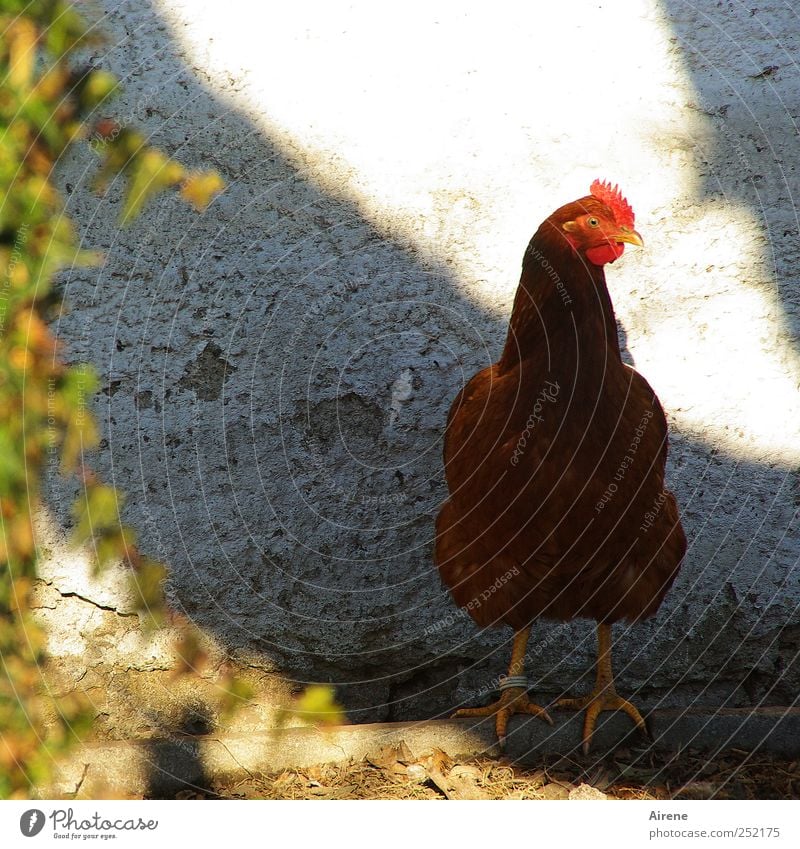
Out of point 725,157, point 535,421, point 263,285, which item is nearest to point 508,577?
point 535,421

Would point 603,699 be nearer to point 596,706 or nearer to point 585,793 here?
point 596,706

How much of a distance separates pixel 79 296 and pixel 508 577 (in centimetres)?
148

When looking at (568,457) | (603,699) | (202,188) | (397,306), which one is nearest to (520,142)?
(397,306)

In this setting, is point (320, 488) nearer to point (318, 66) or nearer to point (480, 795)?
point (480, 795)

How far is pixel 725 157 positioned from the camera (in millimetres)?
2613

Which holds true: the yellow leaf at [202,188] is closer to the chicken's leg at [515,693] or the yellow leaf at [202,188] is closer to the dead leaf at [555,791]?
the chicken's leg at [515,693]

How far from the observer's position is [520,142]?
2617 millimetres

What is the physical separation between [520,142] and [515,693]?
1608mm

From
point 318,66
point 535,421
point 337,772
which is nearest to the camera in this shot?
point 535,421

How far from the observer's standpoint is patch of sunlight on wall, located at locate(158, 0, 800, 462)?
2551 millimetres

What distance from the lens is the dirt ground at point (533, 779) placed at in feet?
7.11
